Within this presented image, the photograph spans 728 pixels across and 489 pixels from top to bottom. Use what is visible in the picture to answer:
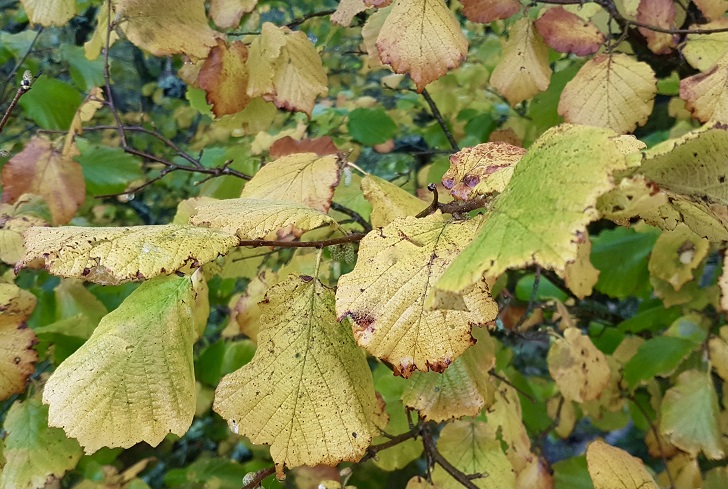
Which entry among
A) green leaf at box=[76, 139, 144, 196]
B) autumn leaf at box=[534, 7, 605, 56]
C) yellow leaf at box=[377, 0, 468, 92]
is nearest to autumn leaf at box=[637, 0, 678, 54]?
autumn leaf at box=[534, 7, 605, 56]

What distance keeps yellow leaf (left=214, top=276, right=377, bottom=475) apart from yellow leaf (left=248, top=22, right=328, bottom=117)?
2.03 feet

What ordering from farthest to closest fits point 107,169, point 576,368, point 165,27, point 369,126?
point 369,126
point 107,169
point 576,368
point 165,27

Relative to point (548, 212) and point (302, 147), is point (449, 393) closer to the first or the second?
point (548, 212)

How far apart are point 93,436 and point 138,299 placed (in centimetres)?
14

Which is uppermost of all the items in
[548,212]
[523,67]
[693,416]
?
[548,212]

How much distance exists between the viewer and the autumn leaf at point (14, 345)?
30.3 inches

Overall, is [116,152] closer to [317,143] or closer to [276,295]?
[317,143]

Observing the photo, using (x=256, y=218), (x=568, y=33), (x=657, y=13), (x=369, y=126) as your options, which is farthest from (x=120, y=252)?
(x=369, y=126)

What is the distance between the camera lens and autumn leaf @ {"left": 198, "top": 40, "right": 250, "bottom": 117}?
108 cm

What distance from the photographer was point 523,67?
1125 mm

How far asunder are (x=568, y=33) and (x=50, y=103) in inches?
60.8

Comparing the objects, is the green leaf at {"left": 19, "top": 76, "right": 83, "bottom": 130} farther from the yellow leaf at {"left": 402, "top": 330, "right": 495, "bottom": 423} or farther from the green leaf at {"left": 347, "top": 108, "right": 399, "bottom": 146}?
the yellow leaf at {"left": 402, "top": 330, "right": 495, "bottom": 423}

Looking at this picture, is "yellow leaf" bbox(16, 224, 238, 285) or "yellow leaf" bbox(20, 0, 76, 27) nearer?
"yellow leaf" bbox(16, 224, 238, 285)

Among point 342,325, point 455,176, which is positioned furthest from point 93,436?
point 455,176
